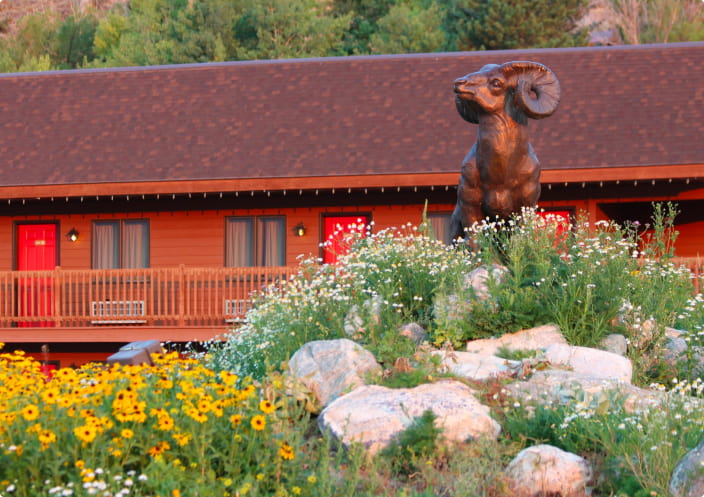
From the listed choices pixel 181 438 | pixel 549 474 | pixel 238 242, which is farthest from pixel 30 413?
pixel 238 242

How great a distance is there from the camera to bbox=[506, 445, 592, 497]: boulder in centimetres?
638

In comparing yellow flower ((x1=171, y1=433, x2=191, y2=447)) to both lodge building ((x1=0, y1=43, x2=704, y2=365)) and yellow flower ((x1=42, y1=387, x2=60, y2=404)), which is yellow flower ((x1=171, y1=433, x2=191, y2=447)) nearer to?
yellow flower ((x1=42, y1=387, x2=60, y2=404))

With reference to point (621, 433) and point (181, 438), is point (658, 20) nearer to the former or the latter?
point (621, 433)

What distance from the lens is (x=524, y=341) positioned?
876cm

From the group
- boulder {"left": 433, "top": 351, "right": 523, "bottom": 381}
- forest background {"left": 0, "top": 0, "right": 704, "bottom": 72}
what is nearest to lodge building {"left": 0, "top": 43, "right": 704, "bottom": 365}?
boulder {"left": 433, "top": 351, "right": 523, "bottom": 381}

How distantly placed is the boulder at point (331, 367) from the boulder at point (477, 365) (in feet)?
2.09

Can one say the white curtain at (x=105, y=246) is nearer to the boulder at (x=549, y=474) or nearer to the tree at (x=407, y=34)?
the boulder at (x=549, y=474)

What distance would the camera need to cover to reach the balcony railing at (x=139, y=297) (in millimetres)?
16969

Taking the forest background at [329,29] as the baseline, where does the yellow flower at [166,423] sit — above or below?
below

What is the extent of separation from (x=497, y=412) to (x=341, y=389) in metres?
1.22

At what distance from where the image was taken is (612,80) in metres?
19.3

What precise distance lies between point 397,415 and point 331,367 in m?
1.00

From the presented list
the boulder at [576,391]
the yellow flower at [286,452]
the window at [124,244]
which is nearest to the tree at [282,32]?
the window at [124,244]

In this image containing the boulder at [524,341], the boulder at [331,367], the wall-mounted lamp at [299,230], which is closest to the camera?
the boulder at [331,367]
